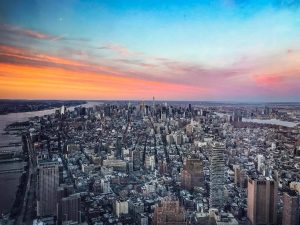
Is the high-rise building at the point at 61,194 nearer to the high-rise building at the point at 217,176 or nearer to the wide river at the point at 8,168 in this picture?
the wide river at the point at 8,168

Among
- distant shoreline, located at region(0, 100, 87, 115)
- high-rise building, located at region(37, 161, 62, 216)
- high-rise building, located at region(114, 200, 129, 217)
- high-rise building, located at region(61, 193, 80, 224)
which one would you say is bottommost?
high-rise building, located at region(114, 200, 129, 217)

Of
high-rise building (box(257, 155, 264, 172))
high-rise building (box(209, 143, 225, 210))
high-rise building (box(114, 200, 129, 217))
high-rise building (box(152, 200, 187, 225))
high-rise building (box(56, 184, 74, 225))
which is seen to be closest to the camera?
high-rise building (box(56, 184, 74, 225))

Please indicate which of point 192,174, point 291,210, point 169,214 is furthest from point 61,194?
point 291,210

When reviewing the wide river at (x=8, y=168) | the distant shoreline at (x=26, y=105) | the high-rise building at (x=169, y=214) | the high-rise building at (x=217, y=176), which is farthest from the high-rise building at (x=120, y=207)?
the distant shoreline at (x=26, y=105)

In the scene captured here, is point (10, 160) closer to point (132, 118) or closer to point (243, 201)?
Result: point (132, 118)

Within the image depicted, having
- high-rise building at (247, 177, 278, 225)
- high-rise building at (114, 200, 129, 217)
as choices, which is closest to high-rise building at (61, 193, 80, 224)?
high-rise building at (114, 200, 129, 217)

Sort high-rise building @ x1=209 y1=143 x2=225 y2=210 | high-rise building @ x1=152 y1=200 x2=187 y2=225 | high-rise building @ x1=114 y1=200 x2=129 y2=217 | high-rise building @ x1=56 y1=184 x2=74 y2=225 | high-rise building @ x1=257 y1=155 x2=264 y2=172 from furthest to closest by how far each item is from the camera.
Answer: high-rise building @ x1=257 y1=155 x2=264 y2=172 < high-rise building @ x1=209 y1=143 x2=225 y2=210 < high-rise building @ x1=114 y1=200 x2=129 y2=217 < high-rise building @ x1=152 y1=200 x2=187 y2=225 < high-rise building @ x1=56 y1=184 x2=74 y2=225

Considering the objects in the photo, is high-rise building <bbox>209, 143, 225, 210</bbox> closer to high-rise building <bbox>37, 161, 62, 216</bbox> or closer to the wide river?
high-rise building <bbox>37, 161, 62, 216</bbox>
